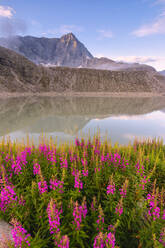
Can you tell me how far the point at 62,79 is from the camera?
110 m

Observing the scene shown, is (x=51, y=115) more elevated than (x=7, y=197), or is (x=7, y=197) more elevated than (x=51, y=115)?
(x=7, y=197)

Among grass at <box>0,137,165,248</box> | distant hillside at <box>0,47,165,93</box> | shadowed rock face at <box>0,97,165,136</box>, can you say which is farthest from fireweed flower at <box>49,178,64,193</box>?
distant hillside at <box>0,47,165,93</box>

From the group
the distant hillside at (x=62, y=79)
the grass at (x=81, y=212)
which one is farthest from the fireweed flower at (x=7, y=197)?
the distant hillside at (x=62, y=79)

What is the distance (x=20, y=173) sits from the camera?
4.29 metres

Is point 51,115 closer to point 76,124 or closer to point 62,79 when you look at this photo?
point 76,124

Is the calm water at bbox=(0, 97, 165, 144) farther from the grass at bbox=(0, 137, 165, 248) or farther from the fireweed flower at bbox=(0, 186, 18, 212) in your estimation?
the fireweed flower at bbox=(0, 186, 18, 212)

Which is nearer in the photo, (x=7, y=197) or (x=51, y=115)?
(x=7, y=197)

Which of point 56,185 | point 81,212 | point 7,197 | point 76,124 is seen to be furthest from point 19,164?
point 76,124

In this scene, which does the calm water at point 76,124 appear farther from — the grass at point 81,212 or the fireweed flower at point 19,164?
the grass at point 81,212

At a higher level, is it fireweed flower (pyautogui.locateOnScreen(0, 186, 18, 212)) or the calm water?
fireweed flower (pyautogui.locateOnScreen(0, 186, 18, 212))

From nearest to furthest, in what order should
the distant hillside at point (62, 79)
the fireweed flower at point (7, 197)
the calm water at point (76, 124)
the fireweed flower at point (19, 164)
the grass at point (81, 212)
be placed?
1. the grass at point (81, 212)
2. the fireweed flower at point (7, 197)
3. the fireweed flower at point (19, 164)
4. the calm water at point (76, 124)
5. the distant hillside at point (62, 79)

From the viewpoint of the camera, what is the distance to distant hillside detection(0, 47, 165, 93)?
90688mm

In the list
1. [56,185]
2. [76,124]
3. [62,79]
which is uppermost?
[62,79]

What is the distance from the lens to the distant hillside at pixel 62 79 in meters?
90.7
